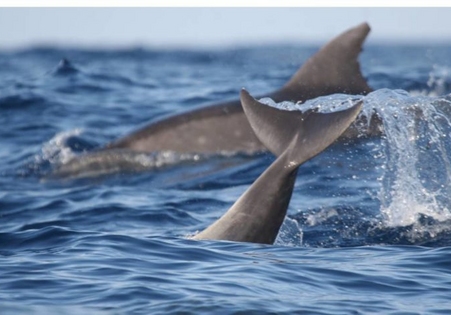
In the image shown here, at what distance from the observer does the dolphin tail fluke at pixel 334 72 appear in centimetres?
1584

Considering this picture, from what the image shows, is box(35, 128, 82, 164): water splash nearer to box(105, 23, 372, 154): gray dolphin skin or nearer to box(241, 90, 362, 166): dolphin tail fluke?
box(105, 23, 372, 154): gray dolphin skin

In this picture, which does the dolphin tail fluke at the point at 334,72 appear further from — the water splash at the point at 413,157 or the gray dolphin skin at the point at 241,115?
the water splash at the point at 413,157

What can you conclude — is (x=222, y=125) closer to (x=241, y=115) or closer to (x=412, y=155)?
(x=241, y=115)

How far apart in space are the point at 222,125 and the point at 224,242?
6.69 m

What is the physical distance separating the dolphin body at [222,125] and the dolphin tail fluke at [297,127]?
535 centimetres

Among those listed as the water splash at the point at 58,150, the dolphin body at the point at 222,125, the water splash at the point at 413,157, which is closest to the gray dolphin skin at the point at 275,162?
the water splash at the point at 413,157

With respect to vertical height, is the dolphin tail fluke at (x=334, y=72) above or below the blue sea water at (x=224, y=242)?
above

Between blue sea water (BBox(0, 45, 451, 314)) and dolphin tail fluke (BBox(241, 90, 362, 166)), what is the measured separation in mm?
924

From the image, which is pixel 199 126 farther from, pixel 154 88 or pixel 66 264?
pixel 154 88

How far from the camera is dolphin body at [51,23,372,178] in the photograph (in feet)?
52.3

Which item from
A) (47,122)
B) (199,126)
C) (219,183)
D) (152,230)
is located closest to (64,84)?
(47,122)

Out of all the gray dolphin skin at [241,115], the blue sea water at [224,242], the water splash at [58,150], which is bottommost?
the blue sea water at [224,242]

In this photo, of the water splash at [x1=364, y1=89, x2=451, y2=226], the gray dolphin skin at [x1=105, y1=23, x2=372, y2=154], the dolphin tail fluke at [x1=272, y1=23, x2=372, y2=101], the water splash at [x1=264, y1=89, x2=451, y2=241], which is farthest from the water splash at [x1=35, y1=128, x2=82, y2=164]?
the water splash at [x1=364, y1=89, x2=451, y2=226]

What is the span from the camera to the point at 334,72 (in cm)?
1608
